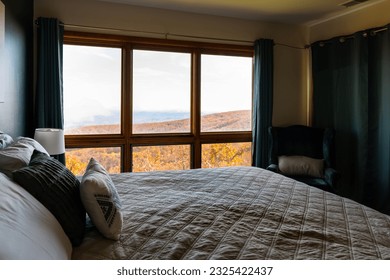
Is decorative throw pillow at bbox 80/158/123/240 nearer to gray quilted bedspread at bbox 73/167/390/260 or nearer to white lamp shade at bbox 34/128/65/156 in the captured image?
gray quilted bedspread at bbox 73/167/390/260

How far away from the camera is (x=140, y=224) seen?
141 cm

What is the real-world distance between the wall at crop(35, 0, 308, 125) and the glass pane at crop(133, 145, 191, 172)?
1.31m

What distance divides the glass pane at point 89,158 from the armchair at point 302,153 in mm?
1773

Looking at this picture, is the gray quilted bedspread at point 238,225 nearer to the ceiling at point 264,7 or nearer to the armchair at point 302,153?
the armchair at point 302,153

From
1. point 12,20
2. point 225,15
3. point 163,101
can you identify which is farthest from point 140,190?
point 225,15

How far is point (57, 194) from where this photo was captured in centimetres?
124

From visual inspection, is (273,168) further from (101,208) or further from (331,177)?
(101,208)

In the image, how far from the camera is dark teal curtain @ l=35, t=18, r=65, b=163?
3.12 m

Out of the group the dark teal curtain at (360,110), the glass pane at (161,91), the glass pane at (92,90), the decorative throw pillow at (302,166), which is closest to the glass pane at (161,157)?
the glass pane at (161,91)

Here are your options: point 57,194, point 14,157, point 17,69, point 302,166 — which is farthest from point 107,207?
point 302,166

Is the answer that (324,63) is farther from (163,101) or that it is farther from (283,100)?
(163,101)

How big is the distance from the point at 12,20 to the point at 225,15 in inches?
93.0

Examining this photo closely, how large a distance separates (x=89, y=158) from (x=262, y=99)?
87.0 inches

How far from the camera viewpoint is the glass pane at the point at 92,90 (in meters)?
3.43
